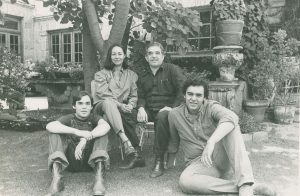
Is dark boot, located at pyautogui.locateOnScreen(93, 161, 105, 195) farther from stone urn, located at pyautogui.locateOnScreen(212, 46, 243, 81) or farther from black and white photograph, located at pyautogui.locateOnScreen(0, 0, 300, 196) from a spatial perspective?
stone urn, located at pyautogui.locateOnScreen(212, 46, 243, 81)

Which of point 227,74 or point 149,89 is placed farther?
point 227,74

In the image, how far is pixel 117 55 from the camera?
3875 millimetres

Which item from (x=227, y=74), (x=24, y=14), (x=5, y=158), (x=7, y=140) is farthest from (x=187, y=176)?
(x=24, y=14)

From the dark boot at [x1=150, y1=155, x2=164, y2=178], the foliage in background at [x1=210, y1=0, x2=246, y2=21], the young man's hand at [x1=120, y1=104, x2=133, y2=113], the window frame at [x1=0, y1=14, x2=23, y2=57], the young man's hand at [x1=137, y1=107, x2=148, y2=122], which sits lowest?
the dark boot at [x1=150, y1=155, x2=164, y2=178]

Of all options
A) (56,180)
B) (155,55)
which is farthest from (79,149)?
(155,55)

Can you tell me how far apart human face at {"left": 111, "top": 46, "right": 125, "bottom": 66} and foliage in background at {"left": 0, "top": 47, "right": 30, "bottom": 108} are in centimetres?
342

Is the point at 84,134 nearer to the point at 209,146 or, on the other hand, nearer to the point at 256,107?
the point at 209,146

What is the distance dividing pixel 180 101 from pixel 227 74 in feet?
7.37

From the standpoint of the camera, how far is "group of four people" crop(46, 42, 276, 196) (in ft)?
9.23

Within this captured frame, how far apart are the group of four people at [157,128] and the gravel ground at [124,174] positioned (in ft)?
0.48

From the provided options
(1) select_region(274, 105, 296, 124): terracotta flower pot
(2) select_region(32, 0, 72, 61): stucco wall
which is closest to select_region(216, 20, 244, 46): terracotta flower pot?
(1) select_region(274, 105, 296, 124): terracotta flower pot

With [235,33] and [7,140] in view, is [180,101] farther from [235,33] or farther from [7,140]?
[7,140]

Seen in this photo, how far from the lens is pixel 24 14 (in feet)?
48.5

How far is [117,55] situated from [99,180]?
4.82 ft
